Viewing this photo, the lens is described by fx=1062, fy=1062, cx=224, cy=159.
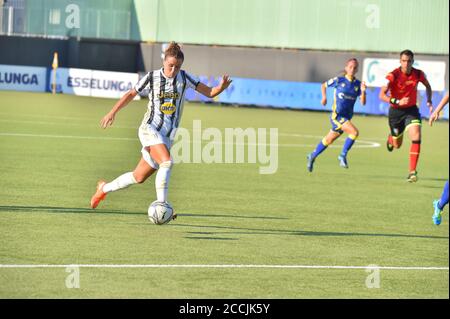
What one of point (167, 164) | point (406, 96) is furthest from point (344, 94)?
point (167, 164)

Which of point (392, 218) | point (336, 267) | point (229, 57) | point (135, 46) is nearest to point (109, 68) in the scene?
point (135, 46)

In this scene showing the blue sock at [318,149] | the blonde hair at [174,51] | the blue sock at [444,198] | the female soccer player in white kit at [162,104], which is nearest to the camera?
the blonde hair at [174,51]

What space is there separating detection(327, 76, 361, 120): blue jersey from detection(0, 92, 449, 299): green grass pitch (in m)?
1.26

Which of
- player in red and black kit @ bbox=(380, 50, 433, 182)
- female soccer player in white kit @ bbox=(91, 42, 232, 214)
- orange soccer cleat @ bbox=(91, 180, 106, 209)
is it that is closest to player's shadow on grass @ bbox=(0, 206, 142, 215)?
orange soccer cleat @ bbox=(91, 180, 106, 209)

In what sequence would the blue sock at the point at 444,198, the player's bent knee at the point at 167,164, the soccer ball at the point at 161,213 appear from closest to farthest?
1. the soccer ball at the point at 161,213
2. the player's bent knee at the point at 167,164
3. the blue sock at the point at 444,198

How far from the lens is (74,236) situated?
11.8m

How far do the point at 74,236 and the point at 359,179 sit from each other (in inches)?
402

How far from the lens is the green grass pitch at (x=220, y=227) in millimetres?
9461

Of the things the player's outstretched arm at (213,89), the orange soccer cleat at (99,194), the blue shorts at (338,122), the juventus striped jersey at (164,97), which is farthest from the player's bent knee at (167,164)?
the blue shorts at (338,122)

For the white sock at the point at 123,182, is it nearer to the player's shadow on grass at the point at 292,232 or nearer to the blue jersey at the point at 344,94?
the player's shadow on grass at the point at 292,232

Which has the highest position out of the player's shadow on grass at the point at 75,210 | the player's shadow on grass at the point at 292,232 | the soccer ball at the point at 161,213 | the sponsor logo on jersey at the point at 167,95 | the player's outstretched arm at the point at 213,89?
the player's outstretched arm at the point at 213,89

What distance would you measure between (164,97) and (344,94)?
35.5 feet

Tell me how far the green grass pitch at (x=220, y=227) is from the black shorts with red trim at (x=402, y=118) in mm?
1058
